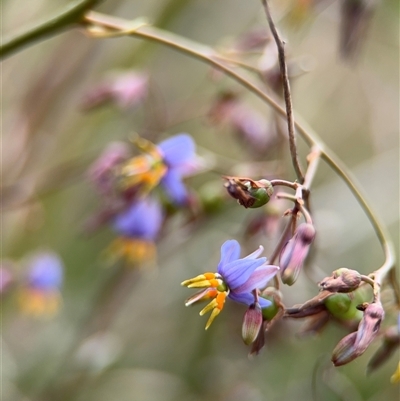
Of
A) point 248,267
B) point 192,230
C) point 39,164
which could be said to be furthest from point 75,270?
point 248,267

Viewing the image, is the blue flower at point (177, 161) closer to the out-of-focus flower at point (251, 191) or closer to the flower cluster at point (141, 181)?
the flower cluster at point (141, 181)

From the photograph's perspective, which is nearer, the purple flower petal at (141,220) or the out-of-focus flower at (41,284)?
the purple flower petal at (141,220)

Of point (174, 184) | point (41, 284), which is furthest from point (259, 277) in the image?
point (41, 284)

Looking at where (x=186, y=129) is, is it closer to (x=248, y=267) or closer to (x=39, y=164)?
(x=39, y=164)

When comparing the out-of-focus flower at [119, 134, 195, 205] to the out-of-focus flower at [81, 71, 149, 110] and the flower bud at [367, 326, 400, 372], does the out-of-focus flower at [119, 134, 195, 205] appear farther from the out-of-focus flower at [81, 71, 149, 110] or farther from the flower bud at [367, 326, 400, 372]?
the flower bud at [367, 326, 400, 372]

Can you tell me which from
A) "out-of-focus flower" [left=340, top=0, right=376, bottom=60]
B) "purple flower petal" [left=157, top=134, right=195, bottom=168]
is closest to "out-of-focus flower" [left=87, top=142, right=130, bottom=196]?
"purple flower petal" [left=157, top=134, right=195, bottom=168]

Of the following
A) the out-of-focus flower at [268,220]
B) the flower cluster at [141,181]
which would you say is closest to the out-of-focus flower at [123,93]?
the flower cluster at [141,181]
